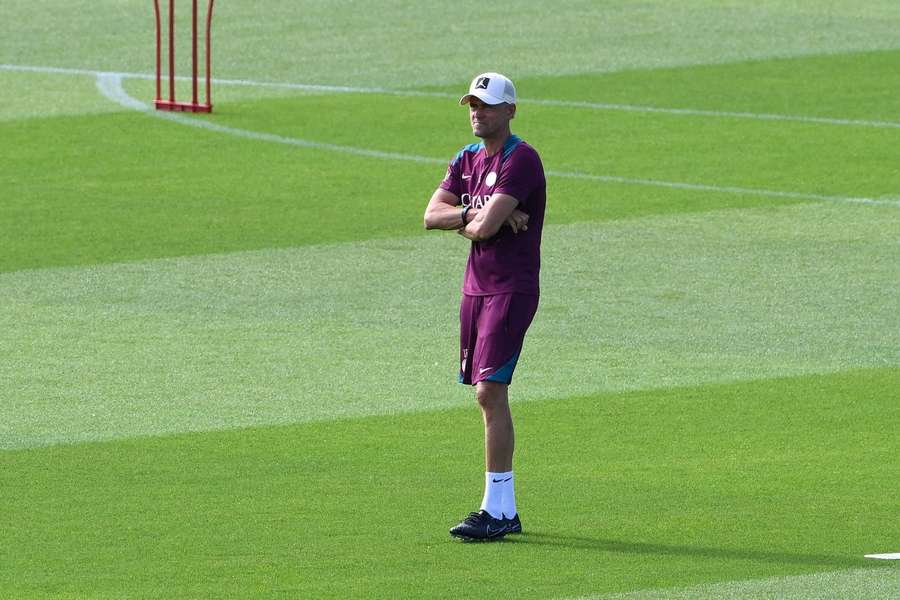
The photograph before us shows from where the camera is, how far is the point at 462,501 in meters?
11.1

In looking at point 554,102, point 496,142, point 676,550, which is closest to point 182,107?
point 554,102

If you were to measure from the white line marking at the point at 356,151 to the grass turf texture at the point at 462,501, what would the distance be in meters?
8.07

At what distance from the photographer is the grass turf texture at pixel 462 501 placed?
9.71 metres

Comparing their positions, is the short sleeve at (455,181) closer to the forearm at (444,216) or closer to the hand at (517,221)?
the forearm at (444,216)

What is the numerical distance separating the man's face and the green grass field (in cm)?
192

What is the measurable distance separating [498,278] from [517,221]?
310mm

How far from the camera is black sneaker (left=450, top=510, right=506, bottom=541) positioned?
1032cm

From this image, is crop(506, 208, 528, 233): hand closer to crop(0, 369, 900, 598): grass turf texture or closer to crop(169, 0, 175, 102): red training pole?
crop(0, 369, 900, 598): grass turf texture

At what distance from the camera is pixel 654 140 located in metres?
25.1

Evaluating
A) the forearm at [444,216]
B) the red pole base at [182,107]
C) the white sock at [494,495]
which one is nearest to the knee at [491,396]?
the white sock at [494,495]

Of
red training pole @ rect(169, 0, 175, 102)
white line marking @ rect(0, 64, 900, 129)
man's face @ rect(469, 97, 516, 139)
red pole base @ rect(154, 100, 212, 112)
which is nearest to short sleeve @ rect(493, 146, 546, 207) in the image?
man's face @ rect(469, 97, 516, 139)

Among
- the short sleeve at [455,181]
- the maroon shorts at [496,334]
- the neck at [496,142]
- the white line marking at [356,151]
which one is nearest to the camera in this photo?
the maroon shorts at [496,334]

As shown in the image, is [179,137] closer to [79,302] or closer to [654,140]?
[654,140]

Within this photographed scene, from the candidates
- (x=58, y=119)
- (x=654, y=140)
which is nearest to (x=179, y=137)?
(x=58, y=119)
